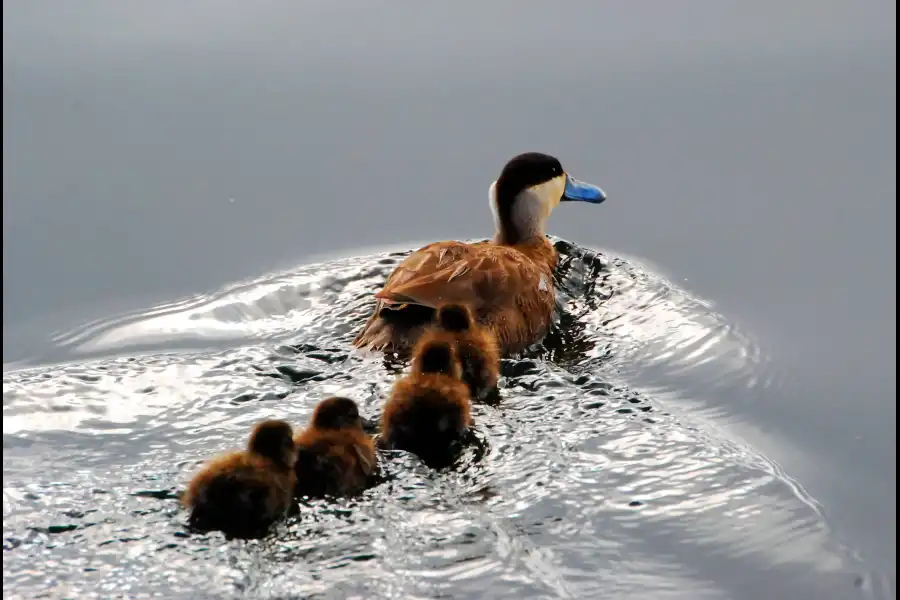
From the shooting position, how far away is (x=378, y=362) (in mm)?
5641

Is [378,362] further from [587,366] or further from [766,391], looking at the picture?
[766,391]

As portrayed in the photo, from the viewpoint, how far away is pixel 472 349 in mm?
5363

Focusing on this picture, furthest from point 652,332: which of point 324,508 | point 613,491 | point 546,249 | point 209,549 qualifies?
point 209,549

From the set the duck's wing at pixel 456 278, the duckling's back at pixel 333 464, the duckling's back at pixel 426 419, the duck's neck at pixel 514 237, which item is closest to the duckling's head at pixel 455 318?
the duck's wing at pixel 456 278

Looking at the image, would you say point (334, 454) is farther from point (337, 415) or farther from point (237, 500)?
point (237, 500)

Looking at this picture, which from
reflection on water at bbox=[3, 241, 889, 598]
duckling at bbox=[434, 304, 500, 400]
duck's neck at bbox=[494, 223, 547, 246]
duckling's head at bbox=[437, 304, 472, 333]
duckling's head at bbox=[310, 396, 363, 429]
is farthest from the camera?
duck's neck at bbox=[494, 223, 547, 246]

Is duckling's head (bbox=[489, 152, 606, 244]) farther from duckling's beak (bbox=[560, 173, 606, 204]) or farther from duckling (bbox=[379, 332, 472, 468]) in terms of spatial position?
duckling (bbox=[379, 332, 472, 468])

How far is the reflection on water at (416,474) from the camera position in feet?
12.9

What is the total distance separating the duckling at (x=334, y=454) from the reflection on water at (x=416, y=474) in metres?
0.09

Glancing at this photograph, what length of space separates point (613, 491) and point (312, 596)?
49.1 inches

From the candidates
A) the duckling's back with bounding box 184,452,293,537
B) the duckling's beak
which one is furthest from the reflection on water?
the duckling's beak

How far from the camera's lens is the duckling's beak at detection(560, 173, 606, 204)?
7.05 metres

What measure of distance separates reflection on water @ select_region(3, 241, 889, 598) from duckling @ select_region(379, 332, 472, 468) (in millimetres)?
104

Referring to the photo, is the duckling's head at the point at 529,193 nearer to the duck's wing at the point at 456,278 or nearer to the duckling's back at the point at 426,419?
the duck's wing at the point at 456,278
